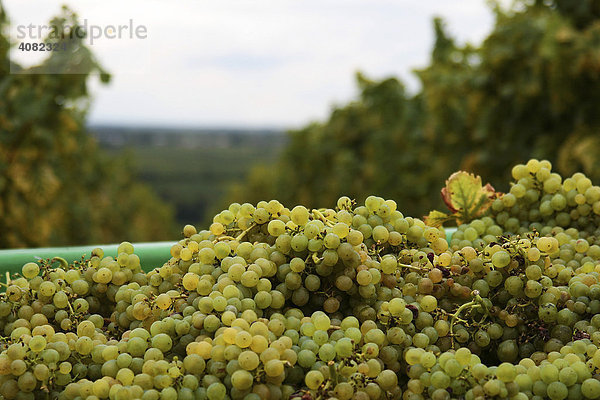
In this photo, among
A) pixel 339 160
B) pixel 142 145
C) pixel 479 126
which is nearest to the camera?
pixel 479 126

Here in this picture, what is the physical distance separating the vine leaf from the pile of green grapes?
25 cm

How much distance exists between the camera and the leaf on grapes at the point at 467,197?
134 cm

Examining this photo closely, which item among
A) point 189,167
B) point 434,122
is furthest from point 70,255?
point 189,167

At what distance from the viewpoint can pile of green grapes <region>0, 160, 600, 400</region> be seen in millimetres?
804

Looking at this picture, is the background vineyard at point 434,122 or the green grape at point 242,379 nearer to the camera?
the green grape at point 242,379

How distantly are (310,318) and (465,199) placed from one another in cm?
62

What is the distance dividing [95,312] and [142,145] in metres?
55.5

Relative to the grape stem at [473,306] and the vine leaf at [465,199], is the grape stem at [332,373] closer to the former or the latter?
the grape stem at [473,306]

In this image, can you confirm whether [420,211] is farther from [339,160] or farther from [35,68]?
[35,68]

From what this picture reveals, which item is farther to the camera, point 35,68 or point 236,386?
point 35,68

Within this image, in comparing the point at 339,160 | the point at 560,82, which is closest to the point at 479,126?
the point at 560,82

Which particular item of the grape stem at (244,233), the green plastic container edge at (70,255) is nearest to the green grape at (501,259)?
the grape stem at (244,233)

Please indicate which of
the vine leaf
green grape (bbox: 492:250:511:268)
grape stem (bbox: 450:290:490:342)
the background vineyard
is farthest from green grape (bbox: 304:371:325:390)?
the background vineyard

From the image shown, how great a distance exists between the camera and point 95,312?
3.44 ft
